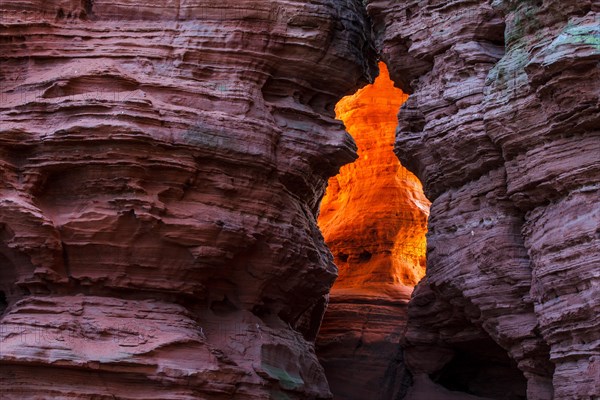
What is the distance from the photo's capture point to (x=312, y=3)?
1598 cm

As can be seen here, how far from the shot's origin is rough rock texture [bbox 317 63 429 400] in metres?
20.1

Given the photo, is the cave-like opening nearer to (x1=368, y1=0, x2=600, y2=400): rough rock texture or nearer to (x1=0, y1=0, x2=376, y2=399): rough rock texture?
(x1=368, y1=0, x2=600, y2=400): rough rock texture

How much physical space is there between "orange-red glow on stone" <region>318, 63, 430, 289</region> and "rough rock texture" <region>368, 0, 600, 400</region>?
465cm

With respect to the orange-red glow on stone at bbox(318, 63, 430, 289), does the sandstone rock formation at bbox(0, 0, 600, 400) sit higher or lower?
lower

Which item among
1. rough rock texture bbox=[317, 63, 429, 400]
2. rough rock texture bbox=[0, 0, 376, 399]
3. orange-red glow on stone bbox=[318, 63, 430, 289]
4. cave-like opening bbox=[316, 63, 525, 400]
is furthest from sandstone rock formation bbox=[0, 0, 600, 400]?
orange-red glow on stone bbox=[318, 63, 430, 289]

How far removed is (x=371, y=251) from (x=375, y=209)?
910 millimetres

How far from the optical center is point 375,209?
23.1 m

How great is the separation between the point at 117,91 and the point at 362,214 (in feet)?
31.0

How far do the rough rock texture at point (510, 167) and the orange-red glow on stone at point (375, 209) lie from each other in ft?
15.3

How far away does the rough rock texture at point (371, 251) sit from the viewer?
20.1 metres

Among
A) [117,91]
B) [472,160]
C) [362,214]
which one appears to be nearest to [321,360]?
[362,214]

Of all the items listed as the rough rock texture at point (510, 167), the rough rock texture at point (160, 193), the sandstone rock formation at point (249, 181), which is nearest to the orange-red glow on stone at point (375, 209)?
the rough rock texture at point (510, 167)

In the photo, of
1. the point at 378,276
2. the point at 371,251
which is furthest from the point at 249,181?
the point at 371,251

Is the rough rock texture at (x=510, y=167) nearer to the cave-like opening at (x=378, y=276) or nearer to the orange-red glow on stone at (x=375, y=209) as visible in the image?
the cave-like opening at (x=378, y=276)
